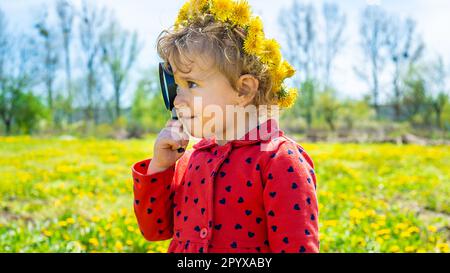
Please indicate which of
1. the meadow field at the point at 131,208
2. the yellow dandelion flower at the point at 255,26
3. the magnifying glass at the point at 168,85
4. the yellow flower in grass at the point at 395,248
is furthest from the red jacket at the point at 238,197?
the yellow flower in grass at the point at 395,248

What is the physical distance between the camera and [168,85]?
1.44m

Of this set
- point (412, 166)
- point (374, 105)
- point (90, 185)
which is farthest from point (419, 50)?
point (90, 185)

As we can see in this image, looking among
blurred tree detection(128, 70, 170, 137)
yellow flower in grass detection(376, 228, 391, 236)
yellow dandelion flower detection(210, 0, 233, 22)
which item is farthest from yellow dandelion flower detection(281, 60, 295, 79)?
blurred tree detection(128, 70, 170, 137)

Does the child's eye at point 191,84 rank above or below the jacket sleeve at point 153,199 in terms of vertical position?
above

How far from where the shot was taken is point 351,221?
3443 millimetres

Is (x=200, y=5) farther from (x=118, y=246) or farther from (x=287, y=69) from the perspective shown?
(x=118, y=246)

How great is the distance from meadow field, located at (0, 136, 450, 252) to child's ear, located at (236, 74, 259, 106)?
1.65 metres

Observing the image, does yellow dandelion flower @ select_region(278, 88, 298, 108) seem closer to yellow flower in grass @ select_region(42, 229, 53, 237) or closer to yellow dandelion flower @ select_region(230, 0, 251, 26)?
yellow dandelion flower @ select_region(230, 0, 251, 26)

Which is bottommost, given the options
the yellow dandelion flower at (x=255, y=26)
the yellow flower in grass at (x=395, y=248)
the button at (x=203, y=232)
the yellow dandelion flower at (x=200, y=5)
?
the yellow flower in grass at (x=395, y=248)

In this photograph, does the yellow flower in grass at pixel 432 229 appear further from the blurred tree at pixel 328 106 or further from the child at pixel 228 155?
the blurred tree at pixel 328 106

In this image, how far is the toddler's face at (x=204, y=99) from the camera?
135 centimetres

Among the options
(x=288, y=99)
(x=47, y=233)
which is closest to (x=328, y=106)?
(x=47, y=233)

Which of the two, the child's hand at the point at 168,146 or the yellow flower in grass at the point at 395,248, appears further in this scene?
the yellow flower in grass at the point at 395,248
